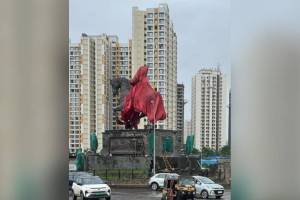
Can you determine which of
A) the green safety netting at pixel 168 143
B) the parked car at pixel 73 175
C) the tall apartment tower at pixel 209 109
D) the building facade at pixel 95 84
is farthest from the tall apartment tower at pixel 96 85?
the tall apartment tower at pixel 209 109

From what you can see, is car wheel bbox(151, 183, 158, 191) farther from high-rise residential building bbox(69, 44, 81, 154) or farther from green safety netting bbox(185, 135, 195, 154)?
high-rise residential building bbox(69, 44, 81, 154)

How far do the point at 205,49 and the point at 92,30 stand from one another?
464 mm

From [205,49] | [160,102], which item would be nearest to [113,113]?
[160,102]

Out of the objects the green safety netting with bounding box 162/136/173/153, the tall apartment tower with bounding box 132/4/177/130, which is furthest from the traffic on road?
the tall apartment tower with bounding box 132/4/177/130

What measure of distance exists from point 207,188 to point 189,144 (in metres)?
0.19

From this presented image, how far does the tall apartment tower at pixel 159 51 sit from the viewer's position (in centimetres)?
154

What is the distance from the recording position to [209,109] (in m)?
1.53

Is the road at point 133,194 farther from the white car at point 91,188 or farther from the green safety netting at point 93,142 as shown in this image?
the green safety netting at point 93,142

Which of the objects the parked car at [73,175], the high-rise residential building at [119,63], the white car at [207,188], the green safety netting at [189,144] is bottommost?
the white car at [207,188]

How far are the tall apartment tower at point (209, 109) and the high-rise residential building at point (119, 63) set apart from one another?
27 cm

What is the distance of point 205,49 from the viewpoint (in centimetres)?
152

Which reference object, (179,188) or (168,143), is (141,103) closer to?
(168,143)
